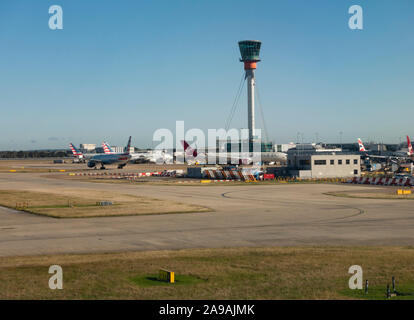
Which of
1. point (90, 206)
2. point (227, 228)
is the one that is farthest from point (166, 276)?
point (90, 206)

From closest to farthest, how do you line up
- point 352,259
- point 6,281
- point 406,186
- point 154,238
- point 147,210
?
point 6,281 < point 352,259 < point 154,238 < point 147,210 < point 406,186

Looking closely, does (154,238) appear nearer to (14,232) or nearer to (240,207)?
(14,232)

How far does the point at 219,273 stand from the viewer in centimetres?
2138

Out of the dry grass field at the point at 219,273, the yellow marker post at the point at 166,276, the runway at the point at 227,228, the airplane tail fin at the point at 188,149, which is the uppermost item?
the airplane tail fin at the point at 188,149

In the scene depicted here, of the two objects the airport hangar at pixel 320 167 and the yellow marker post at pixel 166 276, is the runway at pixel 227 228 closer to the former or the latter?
the yellow marker post at pixel 166 276

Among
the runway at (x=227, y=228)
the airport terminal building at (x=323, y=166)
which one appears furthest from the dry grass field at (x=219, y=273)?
the airport terminal building at (x=323, y=166)

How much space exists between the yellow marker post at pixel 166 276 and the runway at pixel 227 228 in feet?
26.3

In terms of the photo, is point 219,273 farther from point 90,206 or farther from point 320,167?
point 320,167

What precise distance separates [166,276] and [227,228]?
52.8ft

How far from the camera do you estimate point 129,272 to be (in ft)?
70.8

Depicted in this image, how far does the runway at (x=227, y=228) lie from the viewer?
29.5 m

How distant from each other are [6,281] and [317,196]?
4584cm

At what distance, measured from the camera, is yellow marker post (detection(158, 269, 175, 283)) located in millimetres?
19758
